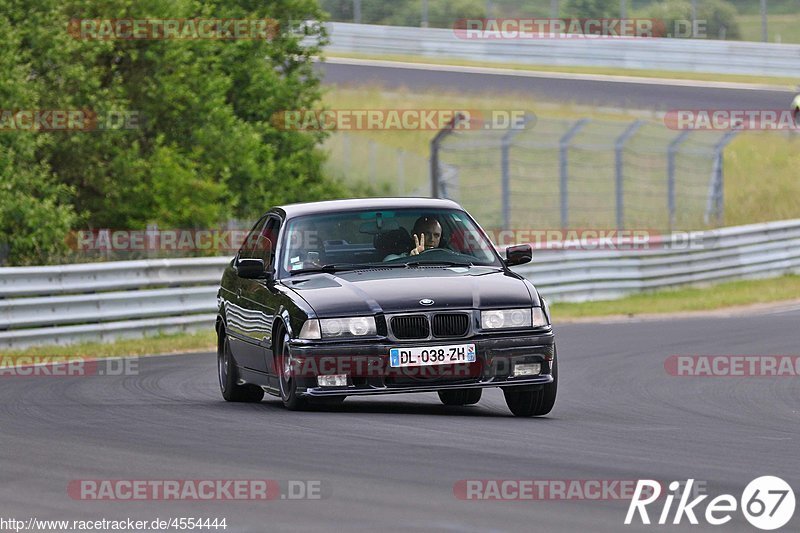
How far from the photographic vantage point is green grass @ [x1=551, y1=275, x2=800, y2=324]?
2456 centimetres

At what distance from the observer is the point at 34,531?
6422 millimetres

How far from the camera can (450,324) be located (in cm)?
1021

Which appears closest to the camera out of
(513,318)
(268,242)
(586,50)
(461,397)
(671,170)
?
(513,318)

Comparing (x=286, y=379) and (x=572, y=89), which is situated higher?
(x=286, y=379)

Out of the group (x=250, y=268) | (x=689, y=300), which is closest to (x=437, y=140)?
(x=689, y=300)

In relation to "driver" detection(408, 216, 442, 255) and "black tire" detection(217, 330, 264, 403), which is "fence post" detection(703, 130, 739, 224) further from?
"driver" detection(408, 216, 442, 255)

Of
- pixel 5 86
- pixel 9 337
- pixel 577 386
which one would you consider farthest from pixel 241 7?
pixel 577 386

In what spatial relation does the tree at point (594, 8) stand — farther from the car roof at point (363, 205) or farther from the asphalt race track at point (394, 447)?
the car roof at point (363, 205)

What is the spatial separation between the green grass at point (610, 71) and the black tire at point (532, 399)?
3598 centimetres

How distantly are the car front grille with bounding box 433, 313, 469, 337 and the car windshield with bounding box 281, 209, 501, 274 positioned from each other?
1023 millimetres

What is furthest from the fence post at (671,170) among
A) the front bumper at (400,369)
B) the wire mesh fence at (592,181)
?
the front bumper at (400,369)

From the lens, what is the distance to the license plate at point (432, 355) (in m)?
10.1

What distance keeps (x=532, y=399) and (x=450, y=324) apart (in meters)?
0.88

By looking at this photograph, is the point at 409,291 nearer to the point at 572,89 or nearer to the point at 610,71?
the point at 572,89
